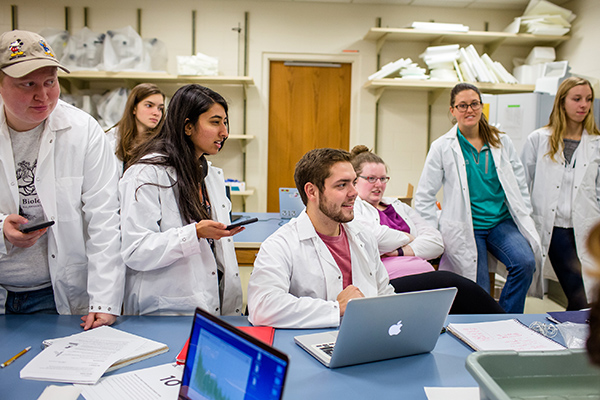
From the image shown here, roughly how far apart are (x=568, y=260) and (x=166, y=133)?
2.59 m

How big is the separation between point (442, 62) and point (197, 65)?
2385 mm

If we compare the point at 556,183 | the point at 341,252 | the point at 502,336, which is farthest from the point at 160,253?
the point at 556,183

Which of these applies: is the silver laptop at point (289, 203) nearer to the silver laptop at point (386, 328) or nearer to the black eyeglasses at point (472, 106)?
the black eyeglasses at point (472, 106)

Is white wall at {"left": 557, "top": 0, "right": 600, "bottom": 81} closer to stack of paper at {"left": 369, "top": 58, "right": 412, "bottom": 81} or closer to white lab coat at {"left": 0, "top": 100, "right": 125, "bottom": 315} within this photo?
stack of paper at {"left": 369, "top": 58, "right": 412, "bottom": 81}

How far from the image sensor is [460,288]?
6.32 feet

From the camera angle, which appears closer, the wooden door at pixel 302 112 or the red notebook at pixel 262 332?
the red notebook at pixel 262 332

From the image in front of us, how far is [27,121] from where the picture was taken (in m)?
1.42

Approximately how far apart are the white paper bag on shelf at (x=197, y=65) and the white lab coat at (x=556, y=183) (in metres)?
2.90

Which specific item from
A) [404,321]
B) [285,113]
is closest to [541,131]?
[404,321]

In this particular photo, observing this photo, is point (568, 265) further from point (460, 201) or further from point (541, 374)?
point (541, 374)

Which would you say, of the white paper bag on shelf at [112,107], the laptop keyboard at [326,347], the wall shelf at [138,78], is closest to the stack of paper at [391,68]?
the wall shelf at [138,78]

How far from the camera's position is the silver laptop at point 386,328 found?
1065 mm

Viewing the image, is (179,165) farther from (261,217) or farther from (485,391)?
(261,217)

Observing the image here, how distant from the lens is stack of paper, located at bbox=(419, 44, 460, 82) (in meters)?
4.33
